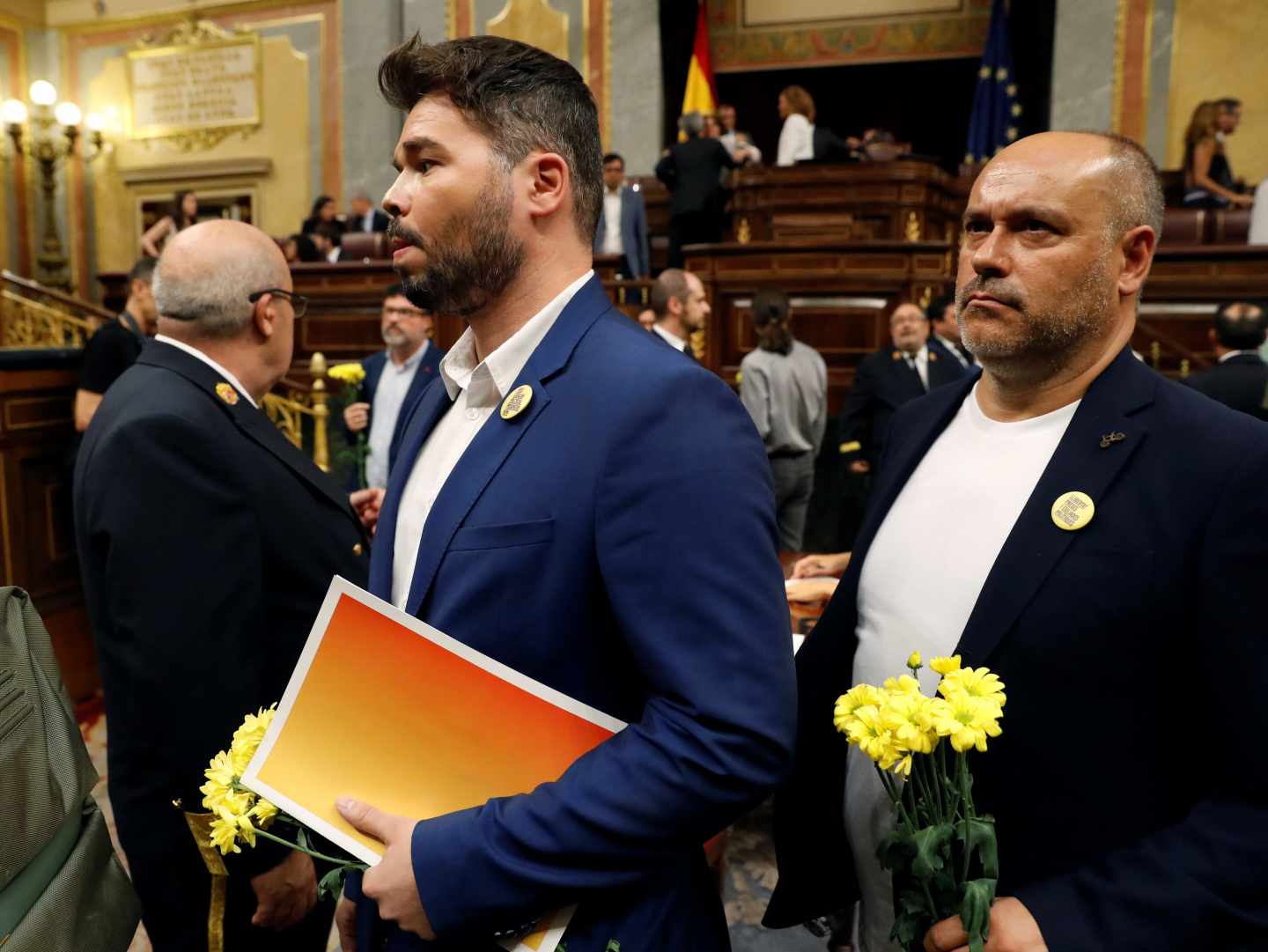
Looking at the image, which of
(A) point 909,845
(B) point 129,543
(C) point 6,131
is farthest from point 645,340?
(C) point 6,131

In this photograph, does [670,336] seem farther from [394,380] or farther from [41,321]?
[41,321]

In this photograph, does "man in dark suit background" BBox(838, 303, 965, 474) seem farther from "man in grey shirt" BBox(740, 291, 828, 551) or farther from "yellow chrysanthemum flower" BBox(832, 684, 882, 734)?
"yellow chrysanthemum flower" BBox(832, 684, 882, 734)

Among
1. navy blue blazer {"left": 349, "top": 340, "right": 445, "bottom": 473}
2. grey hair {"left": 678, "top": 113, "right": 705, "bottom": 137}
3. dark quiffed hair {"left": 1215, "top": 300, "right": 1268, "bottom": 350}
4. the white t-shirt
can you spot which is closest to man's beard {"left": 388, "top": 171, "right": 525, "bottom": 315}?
the white t-shirt

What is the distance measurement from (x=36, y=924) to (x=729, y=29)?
11.6m

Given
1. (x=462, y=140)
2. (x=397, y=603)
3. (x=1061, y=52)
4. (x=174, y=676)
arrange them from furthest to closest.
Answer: (x=1061, y=52) → (x=174, y=676) → (x=397, y=603) → (x=462, y=140)

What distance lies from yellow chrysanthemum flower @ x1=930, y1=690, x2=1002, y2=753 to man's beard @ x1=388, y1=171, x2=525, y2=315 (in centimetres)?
61

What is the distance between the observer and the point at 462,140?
1.03 m

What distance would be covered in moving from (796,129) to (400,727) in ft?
27.0

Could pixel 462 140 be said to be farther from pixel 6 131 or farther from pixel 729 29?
pixel 6 131

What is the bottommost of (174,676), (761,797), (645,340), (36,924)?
(36,924)

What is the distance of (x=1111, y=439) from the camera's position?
1.08 m

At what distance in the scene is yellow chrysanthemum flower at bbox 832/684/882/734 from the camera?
2.98ft

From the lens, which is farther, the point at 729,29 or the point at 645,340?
the point at 729,29

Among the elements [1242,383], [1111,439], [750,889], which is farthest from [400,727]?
[1242,383]
